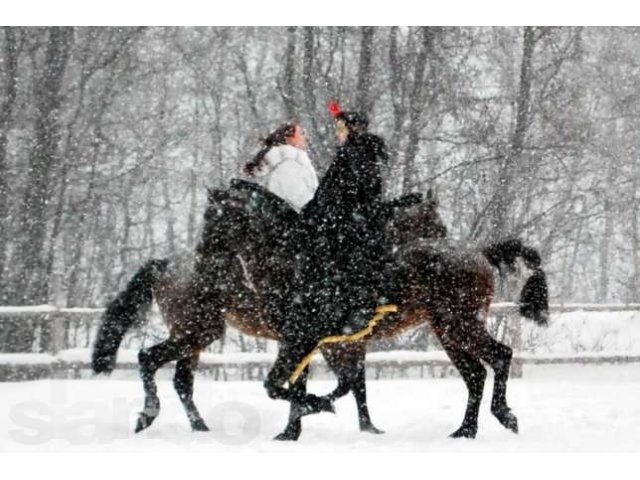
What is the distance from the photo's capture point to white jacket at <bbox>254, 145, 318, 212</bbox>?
6594mm

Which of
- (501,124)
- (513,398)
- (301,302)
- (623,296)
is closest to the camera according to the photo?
(301,302)

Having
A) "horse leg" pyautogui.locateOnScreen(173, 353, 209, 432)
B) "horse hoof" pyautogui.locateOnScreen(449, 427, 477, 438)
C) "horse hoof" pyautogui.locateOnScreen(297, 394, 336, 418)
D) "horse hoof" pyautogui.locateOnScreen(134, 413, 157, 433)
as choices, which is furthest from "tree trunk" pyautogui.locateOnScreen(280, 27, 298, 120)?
"horse hoof" pyautogui.locateOnScreen(297, 394, 336, 418)

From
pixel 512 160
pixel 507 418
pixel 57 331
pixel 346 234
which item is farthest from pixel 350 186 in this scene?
pixel 512 160

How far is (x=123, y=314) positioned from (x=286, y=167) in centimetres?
200

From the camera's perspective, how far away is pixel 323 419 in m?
7.64

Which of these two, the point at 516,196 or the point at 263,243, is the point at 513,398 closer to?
the point at 263,243

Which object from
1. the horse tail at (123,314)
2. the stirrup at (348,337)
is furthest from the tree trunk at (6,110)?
the stirrup at (348,337)

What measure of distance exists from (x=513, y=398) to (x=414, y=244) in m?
3.59

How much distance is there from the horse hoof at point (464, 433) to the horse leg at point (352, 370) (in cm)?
66

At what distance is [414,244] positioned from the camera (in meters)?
6.64

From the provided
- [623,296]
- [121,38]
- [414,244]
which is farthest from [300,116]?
[623,296]

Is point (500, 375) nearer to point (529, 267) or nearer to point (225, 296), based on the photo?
point (529, 267)

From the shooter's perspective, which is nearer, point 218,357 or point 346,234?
point 346,234

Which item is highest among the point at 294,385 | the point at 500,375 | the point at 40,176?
the point at 40,176
